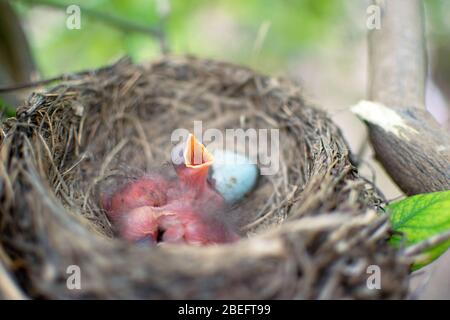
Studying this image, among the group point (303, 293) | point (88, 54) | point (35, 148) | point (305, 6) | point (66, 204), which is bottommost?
point (303, 293)

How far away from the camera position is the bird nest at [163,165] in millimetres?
929

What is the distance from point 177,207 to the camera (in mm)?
1573

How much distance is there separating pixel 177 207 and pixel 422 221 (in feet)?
2.44

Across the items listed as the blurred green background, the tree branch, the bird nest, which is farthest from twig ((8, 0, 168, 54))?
the tree branch

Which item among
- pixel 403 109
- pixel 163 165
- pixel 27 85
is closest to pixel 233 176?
pixel 163 165

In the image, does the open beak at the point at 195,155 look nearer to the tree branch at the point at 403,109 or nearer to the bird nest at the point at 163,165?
the bird nest at the point at 163,165

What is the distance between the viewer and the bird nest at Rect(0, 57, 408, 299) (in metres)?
0.93

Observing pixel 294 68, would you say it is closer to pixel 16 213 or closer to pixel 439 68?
pixel 439 68

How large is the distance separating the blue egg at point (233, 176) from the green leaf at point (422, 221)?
2.08 feet

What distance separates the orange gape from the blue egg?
0.15ft

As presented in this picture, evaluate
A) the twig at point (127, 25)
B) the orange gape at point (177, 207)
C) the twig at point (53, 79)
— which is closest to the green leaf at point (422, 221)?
the orange gape at point (177, 207)

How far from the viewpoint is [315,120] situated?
1594 millimetres

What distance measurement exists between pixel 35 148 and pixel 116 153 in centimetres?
55

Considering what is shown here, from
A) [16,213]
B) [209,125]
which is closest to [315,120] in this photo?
[209,125]
